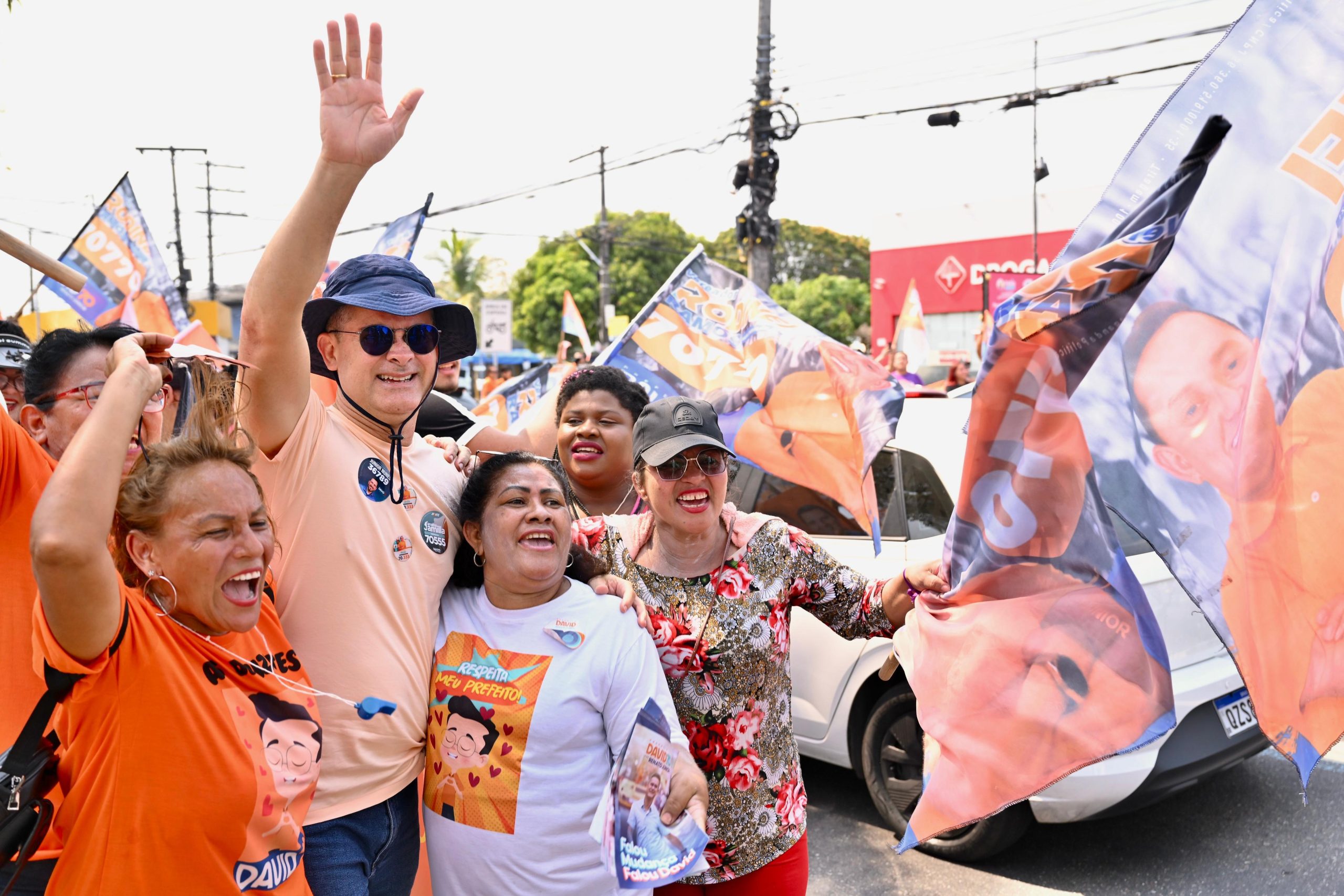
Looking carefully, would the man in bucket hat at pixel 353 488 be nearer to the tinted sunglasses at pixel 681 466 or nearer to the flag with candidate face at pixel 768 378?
the tinted sunglasses at pixel 681 466

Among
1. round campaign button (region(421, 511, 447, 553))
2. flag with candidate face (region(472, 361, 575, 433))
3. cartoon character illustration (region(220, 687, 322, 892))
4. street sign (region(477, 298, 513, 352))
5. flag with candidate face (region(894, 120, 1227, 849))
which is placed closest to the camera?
cartoon character illustration (region(220, 687, 322, 892))

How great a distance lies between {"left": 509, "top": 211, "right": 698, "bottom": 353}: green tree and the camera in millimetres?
Answer: 49438

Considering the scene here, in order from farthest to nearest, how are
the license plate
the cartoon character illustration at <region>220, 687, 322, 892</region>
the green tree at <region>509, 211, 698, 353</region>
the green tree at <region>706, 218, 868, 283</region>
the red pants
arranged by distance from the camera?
the green tree at <region>706, 218, 868, 283</region>
the green tree at <region>509, 211, 698, 353</region>
the license plate
the red pants
the cartoon character illustration at <region>220, 687, 322, 892</region>

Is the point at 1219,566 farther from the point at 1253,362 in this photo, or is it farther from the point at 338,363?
the point at 338,363

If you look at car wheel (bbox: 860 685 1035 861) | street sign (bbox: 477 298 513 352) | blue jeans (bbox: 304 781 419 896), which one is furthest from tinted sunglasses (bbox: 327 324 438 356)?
street sign (bbox: 477 298 513 352)

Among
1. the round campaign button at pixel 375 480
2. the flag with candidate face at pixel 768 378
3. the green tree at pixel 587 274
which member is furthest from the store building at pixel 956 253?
the round campaign button at pixel 375 480

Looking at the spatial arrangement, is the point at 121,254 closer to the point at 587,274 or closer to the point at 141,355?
the point at 141,355

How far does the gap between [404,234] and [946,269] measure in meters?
31.8

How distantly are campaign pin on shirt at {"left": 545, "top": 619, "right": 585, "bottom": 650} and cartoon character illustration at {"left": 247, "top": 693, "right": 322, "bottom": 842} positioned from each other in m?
0.52

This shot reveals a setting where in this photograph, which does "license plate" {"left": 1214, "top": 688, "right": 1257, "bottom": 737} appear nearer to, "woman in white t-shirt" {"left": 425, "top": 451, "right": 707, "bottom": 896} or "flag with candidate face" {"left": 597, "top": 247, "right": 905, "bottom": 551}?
"flag with candidate face" {"left": 597, "top": 247, "right": 905, "bottom": 551}

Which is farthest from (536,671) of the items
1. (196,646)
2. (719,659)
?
(196,646)

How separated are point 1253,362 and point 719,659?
130 cm

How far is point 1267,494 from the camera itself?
187 cm

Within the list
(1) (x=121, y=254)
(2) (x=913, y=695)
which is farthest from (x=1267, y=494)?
(1) (x=121, y=254)
